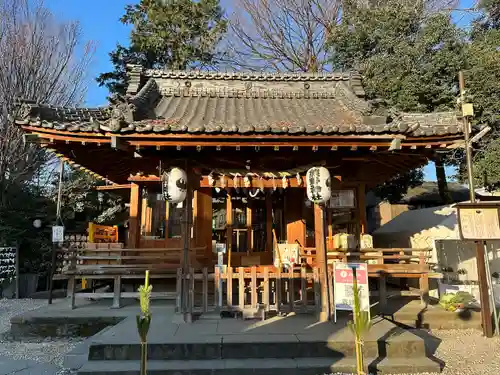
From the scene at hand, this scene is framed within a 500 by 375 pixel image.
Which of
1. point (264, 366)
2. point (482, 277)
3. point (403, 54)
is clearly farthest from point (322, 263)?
point (403, 54)

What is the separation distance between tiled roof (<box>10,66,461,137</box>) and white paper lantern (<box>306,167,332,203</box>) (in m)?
0.71

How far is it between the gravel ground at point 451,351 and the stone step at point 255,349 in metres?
0.62

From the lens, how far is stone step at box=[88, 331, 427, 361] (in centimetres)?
468

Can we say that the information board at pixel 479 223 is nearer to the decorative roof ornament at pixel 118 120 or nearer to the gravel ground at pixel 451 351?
the gravel ground at pixel 451 351

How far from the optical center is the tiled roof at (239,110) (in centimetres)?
571

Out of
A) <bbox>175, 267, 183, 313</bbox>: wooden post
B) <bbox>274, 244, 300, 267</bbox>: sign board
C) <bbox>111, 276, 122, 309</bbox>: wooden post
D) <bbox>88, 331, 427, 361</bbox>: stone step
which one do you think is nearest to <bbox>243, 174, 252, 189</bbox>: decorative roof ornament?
<bbox>175, 267, 183, 313</bbox>: wooden post

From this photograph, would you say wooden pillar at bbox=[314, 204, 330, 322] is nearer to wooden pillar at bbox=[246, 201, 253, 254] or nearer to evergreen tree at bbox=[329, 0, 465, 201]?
wooden pillar at bbox=[246, 201, 253, 254]

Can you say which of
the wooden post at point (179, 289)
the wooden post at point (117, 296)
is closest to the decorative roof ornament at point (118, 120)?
the wooden post at point (179, 289)

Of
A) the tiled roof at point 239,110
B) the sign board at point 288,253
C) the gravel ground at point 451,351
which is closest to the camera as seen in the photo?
the gravel ground at point 451,351

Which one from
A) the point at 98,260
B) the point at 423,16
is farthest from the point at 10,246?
the point at 423,16

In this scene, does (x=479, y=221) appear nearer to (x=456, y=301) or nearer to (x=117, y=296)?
(x=456, y=301)

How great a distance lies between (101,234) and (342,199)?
8514 mm

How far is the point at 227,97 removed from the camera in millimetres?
9938

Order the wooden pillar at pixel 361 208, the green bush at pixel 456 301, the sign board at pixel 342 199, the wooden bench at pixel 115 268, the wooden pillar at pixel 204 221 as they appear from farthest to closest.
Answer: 1. the wooden pillar at pixel 361 208
2. the sign board at pixel 342 199
3. the wooden pillar at pixel 204 221
4. the wooden bench at pixel 115 268
5. the green bush at pixel 456 301
